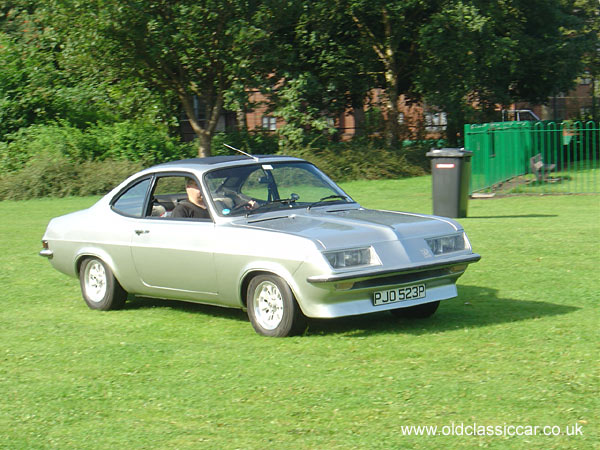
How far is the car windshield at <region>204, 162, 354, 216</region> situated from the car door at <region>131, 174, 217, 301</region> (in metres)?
0.28

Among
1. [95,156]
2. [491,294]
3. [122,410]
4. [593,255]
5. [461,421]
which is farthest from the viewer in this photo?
[95,156]

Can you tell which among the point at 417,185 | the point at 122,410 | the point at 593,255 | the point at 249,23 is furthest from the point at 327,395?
the point at 249,23

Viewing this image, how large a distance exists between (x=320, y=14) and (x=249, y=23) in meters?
3.17

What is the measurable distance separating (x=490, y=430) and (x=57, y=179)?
2369 cm

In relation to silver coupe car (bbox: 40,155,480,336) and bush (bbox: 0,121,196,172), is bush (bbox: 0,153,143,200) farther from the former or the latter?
silver coupe car (bbox: 40,155,480,336)

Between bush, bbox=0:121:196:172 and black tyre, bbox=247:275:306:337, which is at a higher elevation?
bush, bbox=0:121:196:172

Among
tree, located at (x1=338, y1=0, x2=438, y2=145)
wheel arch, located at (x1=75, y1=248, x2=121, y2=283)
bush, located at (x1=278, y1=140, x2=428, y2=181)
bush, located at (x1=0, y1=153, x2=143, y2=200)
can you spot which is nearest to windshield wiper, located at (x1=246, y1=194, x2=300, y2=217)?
wheel arch, located at (x1=75, y1=248, x2=121, y2=283)

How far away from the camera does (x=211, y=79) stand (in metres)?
30.0

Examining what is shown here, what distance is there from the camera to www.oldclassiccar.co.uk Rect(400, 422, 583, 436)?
501cm

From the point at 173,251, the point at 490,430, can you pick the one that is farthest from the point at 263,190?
the point at 490,430

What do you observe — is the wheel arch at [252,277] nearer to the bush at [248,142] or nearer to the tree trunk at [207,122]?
the tree trunk at [207,122]

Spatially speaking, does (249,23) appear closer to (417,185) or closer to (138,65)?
(138,65)

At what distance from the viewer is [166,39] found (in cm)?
2766

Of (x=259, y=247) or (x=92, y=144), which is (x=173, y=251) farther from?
(x=92, y=144)
